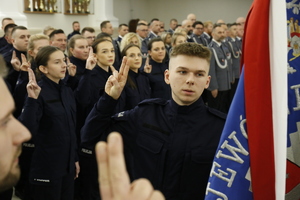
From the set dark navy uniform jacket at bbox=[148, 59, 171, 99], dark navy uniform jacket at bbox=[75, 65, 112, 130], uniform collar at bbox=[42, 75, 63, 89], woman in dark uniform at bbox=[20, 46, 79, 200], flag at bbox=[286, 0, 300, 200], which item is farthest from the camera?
dark navy uniform jacket at bbox=[148, 59, 171, 99]

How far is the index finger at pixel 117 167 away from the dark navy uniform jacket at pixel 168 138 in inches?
45.6

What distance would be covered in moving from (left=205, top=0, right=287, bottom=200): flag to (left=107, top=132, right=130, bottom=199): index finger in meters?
0.95

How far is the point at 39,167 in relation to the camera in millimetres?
3072

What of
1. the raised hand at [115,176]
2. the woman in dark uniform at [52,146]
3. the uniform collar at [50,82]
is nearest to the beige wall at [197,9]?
the uniform collar at [50,82]

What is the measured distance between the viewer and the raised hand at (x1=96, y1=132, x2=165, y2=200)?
70 cm

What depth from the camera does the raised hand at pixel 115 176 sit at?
70cm

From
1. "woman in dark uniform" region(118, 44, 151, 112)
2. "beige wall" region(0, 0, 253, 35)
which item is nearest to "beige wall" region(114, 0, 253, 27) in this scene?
"beige wall" region(0, 0, 253, 35)

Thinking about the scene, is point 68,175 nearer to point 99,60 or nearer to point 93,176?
point 93,176

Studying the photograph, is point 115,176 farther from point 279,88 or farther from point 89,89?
point 89,89

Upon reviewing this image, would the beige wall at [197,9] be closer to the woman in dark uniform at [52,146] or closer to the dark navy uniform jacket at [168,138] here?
the woman in dark uniform at [52,146]

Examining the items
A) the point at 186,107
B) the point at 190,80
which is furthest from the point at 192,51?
the point at 186,107

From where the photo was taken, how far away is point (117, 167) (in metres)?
0.71

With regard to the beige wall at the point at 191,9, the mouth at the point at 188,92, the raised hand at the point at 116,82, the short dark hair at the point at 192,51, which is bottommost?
the mouth at the point at 188,92

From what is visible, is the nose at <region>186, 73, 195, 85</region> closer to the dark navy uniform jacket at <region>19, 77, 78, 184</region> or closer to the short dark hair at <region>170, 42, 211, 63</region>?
the short dark hair at <region>170, 42, 211, 63</region>
